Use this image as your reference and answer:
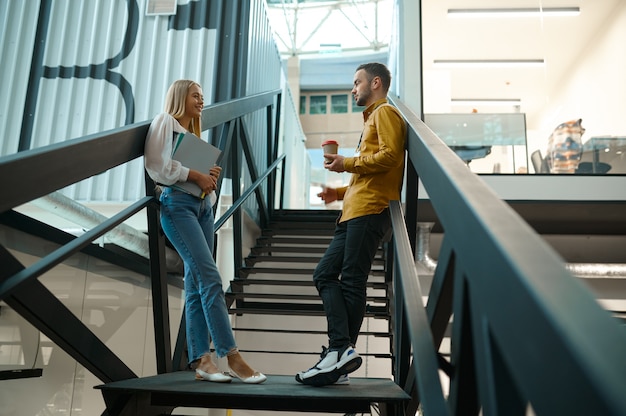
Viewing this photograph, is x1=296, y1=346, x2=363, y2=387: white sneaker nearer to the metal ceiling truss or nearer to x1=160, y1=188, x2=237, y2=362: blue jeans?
x1=160, y1=188, x2=237, y2=362: blue jeans

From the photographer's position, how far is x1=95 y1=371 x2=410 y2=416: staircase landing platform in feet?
6.93

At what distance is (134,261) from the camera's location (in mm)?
3520

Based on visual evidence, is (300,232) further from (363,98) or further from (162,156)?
(162,156)

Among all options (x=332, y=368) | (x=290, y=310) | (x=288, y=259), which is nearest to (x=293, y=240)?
(x=288, y=259)

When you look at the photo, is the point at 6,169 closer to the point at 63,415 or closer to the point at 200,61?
the point at 63,415

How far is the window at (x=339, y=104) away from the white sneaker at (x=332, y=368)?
61.7ft

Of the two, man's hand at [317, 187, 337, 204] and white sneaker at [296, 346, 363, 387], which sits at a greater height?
man's hand at [317, 187, 337, 204]

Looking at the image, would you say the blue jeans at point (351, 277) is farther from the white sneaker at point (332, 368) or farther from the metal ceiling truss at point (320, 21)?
the metal ceiling truss at point (320, 21)

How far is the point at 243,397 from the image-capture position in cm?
220

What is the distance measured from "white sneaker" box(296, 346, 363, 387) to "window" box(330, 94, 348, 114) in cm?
1879

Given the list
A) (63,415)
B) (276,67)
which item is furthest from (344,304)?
(276,67)

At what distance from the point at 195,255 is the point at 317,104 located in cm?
1873

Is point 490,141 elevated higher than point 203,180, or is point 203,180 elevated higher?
point 490,141

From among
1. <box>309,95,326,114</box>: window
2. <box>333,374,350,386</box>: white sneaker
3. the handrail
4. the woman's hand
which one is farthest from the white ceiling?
<box>309,95,326,114</box>: window
